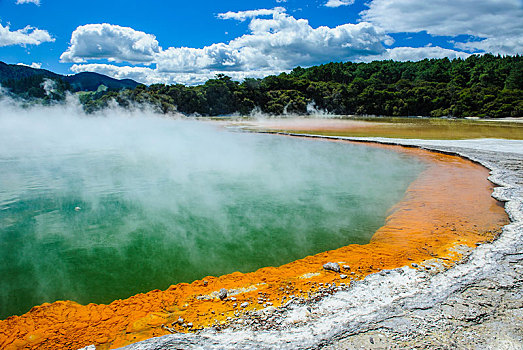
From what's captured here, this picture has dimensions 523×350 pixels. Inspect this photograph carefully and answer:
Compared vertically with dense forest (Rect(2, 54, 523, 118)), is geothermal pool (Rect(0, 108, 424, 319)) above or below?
below

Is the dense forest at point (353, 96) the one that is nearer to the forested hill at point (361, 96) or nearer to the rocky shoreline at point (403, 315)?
the forested hill at point (361, 96)

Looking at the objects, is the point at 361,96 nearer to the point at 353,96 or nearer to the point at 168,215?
the point at 353,96

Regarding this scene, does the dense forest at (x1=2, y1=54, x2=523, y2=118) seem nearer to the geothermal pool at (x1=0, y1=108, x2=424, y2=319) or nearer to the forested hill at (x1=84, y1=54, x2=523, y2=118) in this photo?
the forested hill at (x1=84, y1=54, x2=523, y2=118)

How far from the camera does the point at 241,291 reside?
3.98m

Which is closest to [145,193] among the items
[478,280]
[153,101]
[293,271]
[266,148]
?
[293,271]

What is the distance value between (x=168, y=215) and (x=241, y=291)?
3176mm

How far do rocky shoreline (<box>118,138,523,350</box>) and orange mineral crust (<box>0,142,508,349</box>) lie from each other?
25cm

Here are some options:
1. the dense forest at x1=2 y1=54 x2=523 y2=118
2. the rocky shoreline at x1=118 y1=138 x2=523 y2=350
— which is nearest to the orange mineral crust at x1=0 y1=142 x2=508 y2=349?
the rocky shoreline at x1=118 y1=138 x2=523 y2=350

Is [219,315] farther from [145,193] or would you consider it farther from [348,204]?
[145,193]

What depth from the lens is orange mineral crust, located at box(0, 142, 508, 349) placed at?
334 centimetres

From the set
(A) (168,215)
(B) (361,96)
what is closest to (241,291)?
(A) (168,215)

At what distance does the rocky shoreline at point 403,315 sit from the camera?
9.64 ft

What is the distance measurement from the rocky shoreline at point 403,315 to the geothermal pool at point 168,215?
1418mm

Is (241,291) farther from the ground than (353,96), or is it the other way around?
(353,96)
